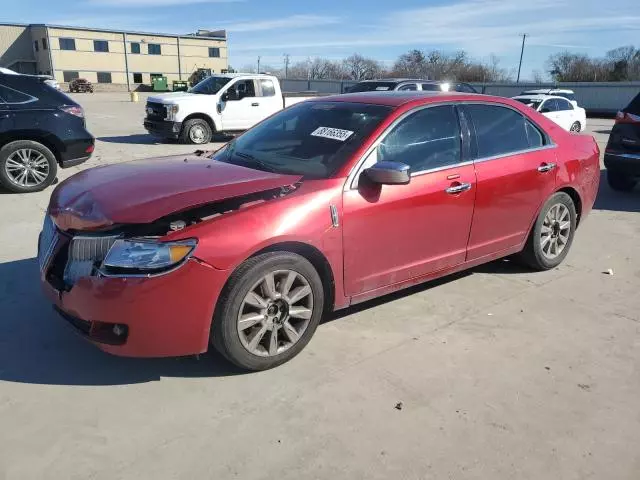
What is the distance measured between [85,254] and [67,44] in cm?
7498

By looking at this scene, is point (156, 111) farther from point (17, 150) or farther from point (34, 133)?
point (17, 150)

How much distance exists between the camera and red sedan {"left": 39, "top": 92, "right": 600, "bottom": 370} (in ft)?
9.39

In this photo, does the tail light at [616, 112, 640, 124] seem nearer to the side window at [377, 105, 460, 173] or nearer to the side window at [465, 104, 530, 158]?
Result: the side window at [465, 104, 530, 158]

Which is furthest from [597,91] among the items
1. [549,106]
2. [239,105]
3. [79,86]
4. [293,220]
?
[79,86]

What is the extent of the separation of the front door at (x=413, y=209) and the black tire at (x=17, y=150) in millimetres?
6193

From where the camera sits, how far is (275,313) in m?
3.21

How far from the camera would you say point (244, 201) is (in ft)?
10.3

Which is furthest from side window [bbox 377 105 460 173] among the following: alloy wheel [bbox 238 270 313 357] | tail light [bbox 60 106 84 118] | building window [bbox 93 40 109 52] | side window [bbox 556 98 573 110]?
building window [bbox 93 40 109 52]

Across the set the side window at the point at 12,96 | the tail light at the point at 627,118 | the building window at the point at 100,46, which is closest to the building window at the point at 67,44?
the building window at the point at 100,46

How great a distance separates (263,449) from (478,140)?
2.88 m

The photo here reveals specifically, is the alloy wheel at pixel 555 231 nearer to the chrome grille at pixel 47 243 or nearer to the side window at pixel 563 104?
the chrome grille at pixel 47 243

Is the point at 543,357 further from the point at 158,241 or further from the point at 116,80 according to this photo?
the point at 116,80

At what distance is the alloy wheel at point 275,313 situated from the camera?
3.10 meters

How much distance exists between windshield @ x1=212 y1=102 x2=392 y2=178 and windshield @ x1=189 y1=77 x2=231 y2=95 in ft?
35.3
